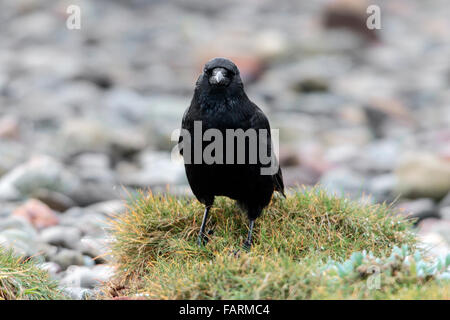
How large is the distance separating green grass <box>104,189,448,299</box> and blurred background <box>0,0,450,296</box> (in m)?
0.67

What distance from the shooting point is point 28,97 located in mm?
14945

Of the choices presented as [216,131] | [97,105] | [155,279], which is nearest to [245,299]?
[155,279]

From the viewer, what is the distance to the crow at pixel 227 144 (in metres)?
5.20

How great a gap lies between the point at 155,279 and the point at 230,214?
3.92ft

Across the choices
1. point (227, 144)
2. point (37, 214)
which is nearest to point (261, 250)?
point (227, 144)

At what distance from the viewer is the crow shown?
5.20m

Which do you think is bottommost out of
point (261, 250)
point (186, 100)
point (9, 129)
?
point (261, 250)

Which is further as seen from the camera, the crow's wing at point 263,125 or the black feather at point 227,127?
the crow's wing at point 263,125

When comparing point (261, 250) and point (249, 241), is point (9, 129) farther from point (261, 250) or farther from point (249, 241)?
point (261, 250)

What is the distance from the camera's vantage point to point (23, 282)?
185 inches

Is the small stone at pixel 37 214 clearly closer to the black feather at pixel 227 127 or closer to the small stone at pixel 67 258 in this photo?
the small stone at pixel 67 258

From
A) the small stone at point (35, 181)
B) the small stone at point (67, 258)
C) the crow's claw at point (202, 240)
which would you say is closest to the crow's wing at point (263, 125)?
the crow's claw at point (202, 240)

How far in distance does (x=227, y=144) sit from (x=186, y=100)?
11.0 metres
